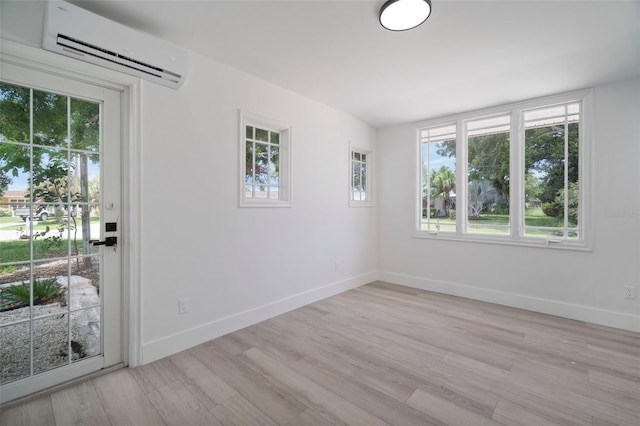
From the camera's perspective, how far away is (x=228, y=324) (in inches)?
113

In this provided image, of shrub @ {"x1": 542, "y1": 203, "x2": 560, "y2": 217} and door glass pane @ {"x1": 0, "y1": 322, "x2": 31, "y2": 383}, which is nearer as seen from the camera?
door glass pane @ {"x1": 0, "y1": 322, "x2": 31, "y2": 383}

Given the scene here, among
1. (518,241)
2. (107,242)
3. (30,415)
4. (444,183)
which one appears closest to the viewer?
(30,415)

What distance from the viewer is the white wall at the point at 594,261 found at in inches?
118

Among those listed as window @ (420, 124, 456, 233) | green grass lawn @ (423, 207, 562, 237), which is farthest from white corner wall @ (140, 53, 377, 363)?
green grass lawn @ (423, 207, 562, 237)

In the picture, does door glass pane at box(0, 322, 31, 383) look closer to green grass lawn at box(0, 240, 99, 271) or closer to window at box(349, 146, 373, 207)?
green grass lawn at box(0, 240, 99, 271)

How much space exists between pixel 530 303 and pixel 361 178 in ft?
9.44

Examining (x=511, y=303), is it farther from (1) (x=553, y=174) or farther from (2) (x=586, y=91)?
(2) (x=586, y=91)

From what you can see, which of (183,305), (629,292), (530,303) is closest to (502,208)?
(530,303)

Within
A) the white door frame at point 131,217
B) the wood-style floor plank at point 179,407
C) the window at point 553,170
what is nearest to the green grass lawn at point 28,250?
the white door frame at point 131,217

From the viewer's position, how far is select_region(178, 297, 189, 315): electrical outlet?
8.31 ft

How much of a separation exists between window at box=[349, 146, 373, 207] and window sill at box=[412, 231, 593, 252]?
1.02 m

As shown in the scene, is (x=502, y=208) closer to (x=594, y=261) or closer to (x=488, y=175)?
(x=488, y=175)

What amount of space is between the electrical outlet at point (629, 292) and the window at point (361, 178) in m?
3.16

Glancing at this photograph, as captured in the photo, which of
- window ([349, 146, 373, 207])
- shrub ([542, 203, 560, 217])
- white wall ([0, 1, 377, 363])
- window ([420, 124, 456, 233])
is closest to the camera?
white wall ([0, 1, 377, 363])
